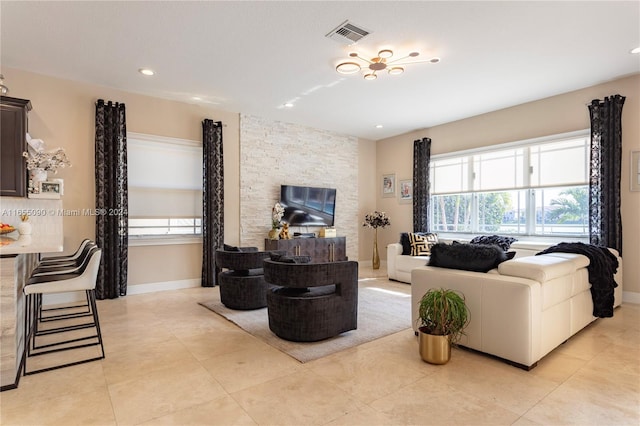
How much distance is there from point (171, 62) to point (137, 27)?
77 cm

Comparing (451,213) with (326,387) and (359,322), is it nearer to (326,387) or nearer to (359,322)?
(359,322)

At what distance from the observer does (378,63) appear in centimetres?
398

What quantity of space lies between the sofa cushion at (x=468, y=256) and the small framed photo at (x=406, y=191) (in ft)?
14.2

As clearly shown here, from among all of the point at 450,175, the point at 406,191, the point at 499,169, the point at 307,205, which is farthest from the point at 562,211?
the point at 307,205

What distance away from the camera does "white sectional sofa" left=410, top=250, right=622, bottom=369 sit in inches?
101

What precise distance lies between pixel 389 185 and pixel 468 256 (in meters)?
5.09

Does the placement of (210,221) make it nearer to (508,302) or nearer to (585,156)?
(508,302)

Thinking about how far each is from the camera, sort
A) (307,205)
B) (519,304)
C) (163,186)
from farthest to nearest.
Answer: (307,205)
(163,186)
(519,304)

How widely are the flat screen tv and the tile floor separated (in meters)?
3.66

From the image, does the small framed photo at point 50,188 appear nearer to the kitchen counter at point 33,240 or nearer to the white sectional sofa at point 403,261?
the kitchen counter at point 33,240

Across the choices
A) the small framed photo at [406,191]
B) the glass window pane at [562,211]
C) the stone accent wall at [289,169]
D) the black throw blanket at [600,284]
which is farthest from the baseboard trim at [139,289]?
the glass window pane at [562,211]

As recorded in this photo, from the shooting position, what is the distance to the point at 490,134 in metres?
6.14

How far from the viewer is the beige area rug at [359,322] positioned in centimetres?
303

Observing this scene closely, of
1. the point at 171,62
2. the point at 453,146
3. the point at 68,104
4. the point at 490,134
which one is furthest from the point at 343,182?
the point at 68,104
